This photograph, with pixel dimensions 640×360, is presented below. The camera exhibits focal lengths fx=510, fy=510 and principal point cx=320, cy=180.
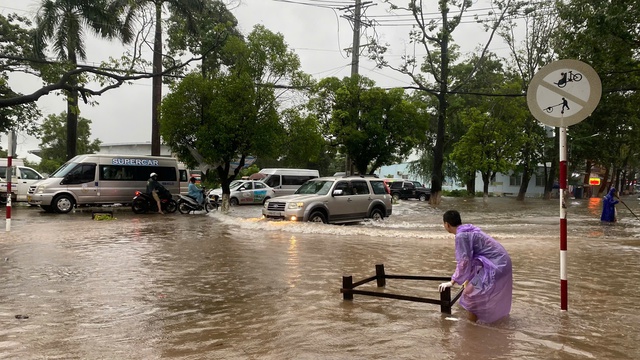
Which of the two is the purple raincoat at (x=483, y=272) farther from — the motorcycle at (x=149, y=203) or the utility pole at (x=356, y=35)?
the utility pole at (x=356, y=35)

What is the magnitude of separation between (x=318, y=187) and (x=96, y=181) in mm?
9442

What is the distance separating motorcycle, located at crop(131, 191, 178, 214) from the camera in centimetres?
1958

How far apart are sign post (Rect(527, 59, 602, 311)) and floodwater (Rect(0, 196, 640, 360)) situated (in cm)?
121

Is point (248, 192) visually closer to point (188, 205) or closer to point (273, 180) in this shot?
point (273, 180)

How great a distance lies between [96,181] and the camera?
66.0 ft

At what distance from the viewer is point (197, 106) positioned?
20.4 metres

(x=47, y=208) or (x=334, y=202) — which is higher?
(x=334, y=202)

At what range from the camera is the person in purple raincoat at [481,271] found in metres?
5.09

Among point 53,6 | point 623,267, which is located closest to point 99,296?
point 623,267

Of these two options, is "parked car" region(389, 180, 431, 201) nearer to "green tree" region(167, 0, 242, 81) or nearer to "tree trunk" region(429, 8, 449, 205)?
"tree trunk" region(429, 8, 449, 205)

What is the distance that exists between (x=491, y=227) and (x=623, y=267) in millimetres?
8394

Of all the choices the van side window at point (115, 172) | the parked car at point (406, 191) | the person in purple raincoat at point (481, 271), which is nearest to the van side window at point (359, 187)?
the van side window at point (115, 172)

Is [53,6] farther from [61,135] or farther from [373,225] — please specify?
[61,135]

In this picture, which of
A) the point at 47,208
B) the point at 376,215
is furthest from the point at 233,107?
the point at 47,208
